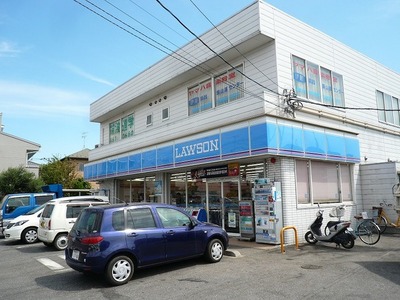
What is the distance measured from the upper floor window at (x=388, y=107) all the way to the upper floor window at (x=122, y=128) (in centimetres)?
1313

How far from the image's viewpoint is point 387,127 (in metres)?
16.9

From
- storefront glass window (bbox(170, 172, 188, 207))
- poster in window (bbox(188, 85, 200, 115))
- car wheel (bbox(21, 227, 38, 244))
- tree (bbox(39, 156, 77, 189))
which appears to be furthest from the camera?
tree (bbox(39, 156, 77, 189))

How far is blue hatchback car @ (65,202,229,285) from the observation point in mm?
6621

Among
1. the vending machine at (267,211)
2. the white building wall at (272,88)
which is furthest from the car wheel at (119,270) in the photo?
the white building wall at (272,88)

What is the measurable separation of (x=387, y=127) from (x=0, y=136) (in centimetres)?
3694

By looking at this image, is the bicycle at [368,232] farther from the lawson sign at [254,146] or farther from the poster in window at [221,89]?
the poster in window at [221,89]

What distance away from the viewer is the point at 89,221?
7.18 meters

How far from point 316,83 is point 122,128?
1205 cm

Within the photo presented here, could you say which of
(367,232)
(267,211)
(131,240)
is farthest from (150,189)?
(131,240)

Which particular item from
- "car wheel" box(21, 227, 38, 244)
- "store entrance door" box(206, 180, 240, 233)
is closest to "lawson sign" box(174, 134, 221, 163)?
"store entrance door" box(206, 180, 240, 233)

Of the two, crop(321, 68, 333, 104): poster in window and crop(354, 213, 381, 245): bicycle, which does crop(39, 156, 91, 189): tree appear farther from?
crop(354, 213, 381, 245): bicycle

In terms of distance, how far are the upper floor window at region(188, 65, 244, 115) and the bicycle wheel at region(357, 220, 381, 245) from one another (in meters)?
6.12

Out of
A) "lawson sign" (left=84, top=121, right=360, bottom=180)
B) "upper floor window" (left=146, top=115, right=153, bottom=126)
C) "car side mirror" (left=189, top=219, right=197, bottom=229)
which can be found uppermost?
"upper floor window" (left=146, top=115, right=153, bottom=126)

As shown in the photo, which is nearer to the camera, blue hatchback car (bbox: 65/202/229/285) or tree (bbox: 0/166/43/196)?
blue hatchback car (bbox: 65/202/229/285)
